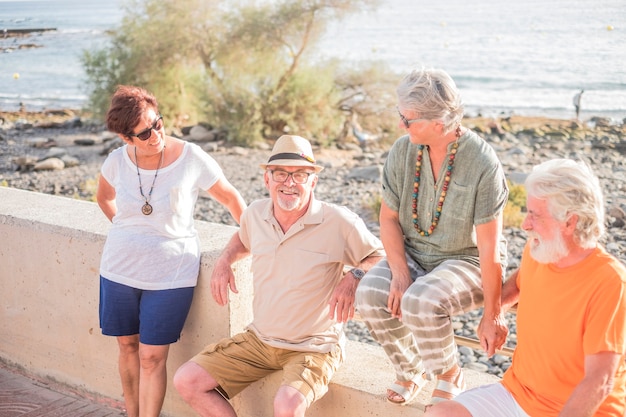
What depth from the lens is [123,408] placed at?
390cm

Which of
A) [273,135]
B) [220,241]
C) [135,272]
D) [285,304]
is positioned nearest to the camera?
[285,304]

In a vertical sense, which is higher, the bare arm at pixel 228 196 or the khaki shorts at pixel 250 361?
the bare arm at pixel 228 196

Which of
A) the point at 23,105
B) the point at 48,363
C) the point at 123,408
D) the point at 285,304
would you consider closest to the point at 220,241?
the point at 285,304

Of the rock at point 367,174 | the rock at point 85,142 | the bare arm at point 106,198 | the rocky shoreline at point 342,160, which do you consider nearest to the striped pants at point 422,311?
the bare arm at point 106,198

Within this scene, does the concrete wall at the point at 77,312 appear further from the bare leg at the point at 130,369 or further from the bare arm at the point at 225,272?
the bare leg at the point at 130,369

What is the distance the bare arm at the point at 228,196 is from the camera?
3410mm

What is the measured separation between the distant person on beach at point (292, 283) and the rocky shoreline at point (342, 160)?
3632 mm

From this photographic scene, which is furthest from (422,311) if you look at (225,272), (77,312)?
(77,312)

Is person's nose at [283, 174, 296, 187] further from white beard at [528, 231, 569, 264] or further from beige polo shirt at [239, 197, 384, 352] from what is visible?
white beard at [528, 231, 569, 264]

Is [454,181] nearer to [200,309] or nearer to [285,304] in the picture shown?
[285,304]

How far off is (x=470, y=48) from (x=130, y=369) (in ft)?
139

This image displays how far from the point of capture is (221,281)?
3.21 meters

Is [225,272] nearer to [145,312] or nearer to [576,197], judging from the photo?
[145,312]

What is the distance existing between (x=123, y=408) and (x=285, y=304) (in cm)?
134
